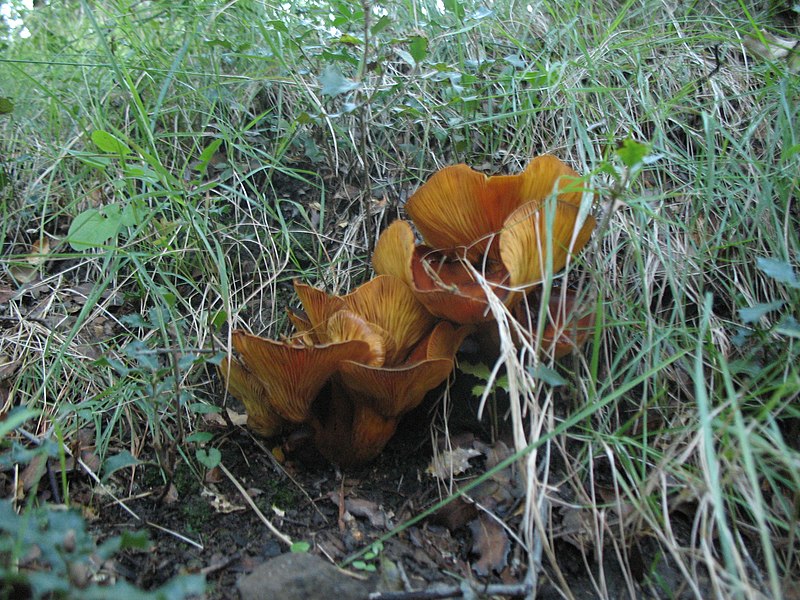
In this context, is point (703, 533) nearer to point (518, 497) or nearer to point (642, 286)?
point (518, 497)

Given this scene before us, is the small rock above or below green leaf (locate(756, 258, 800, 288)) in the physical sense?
below

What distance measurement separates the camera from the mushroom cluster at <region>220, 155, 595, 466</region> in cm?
157

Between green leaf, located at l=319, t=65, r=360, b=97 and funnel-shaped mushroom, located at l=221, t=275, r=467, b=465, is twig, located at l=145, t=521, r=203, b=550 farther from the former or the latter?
green leaf, located at l=319, t=65, r=360, b=97

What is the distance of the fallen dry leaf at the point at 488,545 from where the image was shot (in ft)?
4.99

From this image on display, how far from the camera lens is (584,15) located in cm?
273

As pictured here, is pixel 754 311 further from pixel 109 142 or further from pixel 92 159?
pixel 92 159

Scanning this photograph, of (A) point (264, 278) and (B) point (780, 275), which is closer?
(B) point (780, 275)

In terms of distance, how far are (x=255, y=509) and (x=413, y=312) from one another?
Answer: 73 centimetres

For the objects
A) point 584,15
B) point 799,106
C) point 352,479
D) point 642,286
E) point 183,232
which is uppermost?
point 584,15

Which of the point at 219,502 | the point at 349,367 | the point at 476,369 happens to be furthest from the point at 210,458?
the point at 476,369

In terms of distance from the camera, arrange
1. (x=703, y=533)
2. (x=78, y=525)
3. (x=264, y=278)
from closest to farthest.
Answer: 1. (x=78, y=525)
2. (x=703, y=533)
3. (x=264, y=278)

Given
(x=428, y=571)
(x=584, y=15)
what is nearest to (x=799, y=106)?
(x=584, y=15)

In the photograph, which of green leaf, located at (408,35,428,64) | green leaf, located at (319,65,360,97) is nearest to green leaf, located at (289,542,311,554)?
green leaf, located at (319,65,360,97)

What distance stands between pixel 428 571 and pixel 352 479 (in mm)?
435
